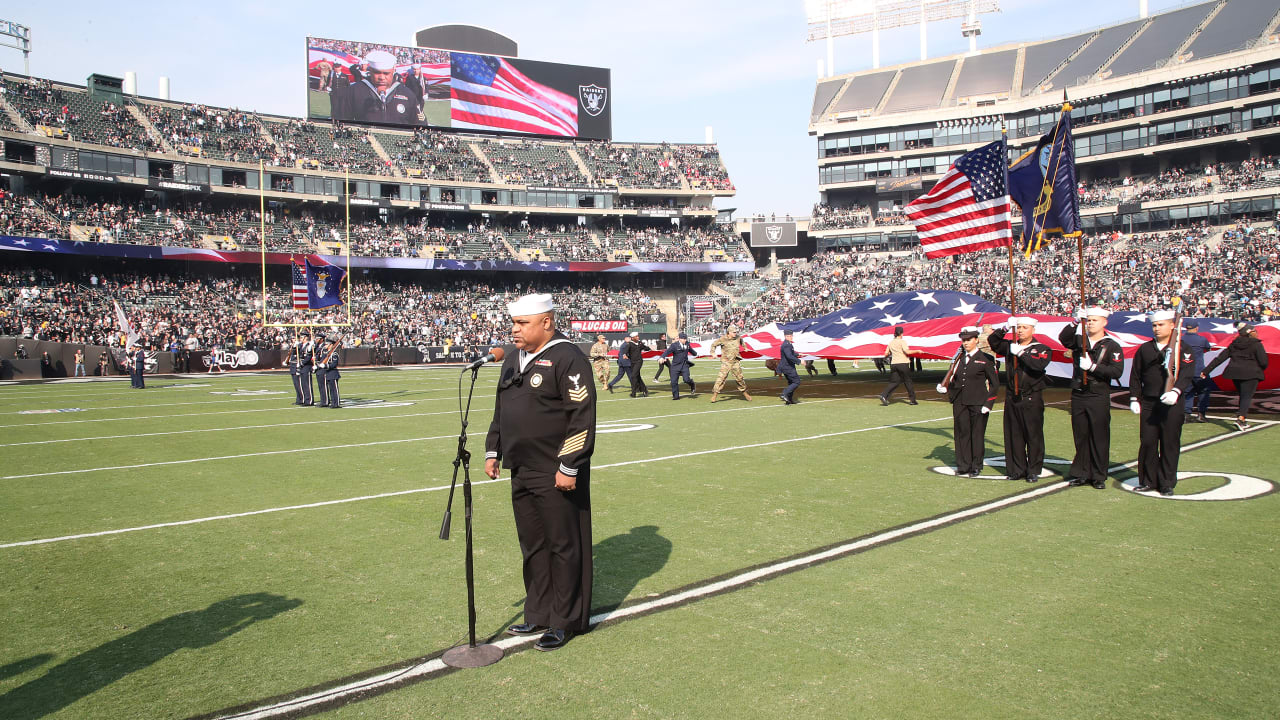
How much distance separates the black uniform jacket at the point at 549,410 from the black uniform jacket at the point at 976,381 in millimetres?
6114

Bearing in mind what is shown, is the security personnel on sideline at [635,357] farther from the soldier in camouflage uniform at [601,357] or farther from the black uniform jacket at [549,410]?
the black uniform jacket at [549,410]

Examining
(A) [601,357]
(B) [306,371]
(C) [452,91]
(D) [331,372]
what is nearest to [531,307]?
(D) [331,372]

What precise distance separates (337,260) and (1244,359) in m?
47.4

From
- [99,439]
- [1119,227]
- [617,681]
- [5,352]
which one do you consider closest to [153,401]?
[99,439]

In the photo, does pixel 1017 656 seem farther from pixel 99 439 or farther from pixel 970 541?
pixel 99 439

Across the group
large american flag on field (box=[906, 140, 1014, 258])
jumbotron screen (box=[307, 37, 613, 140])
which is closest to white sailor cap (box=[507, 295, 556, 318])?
large american flag on field (box=[906, 140, 1014, 258])

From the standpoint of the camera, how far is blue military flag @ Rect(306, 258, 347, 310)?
29.0 m

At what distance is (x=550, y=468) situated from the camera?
4.82 m

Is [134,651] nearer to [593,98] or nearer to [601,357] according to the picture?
[601,357]

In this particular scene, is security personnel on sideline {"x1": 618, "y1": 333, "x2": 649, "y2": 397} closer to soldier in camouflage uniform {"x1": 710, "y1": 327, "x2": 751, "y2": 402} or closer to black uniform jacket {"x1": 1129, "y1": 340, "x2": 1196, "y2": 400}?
soldier in camouflage uniform {"x1": 710, "y1": 327, "x2": 751, "y2": 402}

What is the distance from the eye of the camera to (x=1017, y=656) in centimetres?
432

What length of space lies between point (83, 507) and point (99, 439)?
6241 mm

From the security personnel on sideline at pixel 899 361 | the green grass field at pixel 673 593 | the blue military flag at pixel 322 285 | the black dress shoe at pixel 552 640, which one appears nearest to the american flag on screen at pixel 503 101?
the blue military flag at pixel 322 285

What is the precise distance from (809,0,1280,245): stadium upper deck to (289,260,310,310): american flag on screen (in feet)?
167
